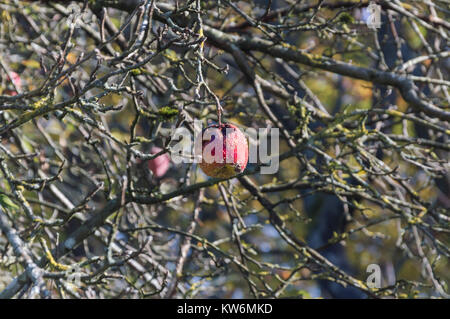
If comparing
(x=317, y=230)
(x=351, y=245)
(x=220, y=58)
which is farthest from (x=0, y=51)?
(x=351, y=245)

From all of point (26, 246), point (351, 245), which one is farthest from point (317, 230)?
point (26, 246)

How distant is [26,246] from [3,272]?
1.98 meters

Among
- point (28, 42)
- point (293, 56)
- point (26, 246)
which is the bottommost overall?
point (26, 246)

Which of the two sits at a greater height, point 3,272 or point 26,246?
point 3,272

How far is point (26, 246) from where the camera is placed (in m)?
2.80

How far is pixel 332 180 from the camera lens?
352 cm

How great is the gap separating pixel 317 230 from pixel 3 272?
330 cm

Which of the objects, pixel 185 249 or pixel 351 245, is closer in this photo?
pixel 185 249
